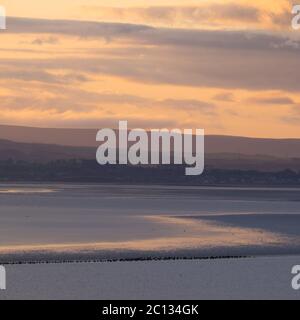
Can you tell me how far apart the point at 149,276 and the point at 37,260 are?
484 cm

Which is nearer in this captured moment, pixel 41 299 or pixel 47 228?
pixel 41 299

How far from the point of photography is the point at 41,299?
2650cm

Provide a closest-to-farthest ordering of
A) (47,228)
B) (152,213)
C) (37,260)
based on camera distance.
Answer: (37,260), (47,228), (152,213)

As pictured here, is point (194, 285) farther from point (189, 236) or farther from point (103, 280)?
point (189, 236)

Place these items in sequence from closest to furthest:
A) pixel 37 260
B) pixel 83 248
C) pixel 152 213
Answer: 1. pixel 37 260
2. pixel 83 248
3. pixel 152 213

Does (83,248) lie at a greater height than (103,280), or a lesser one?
greater
